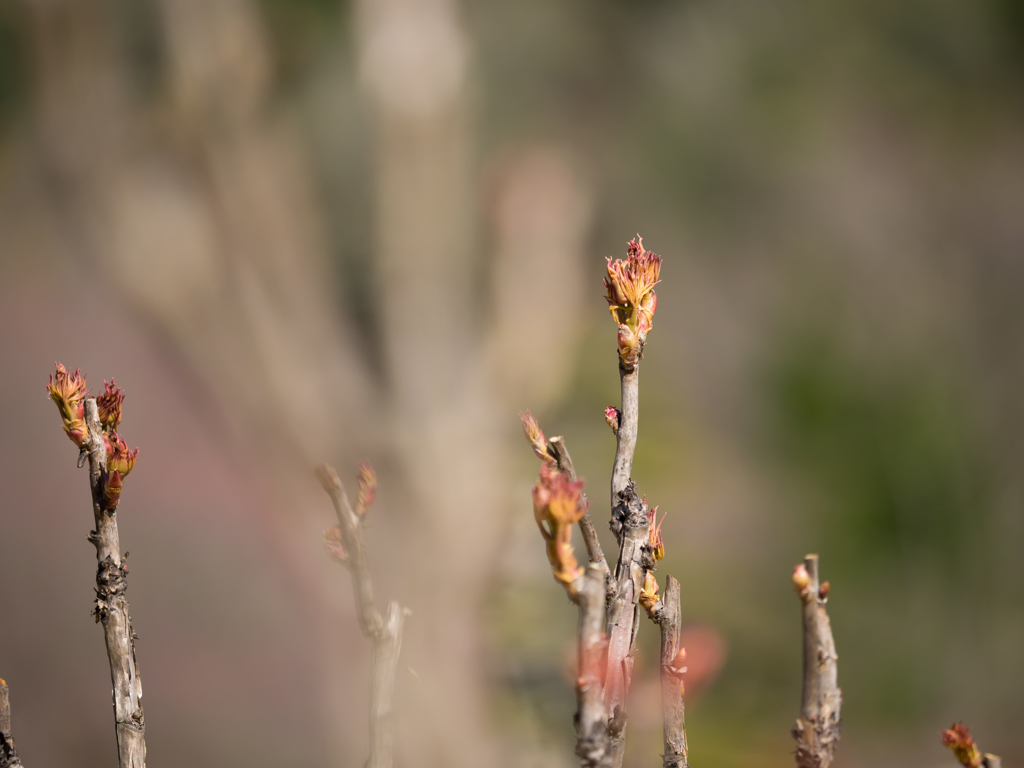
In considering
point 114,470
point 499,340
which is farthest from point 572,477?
point 499,340

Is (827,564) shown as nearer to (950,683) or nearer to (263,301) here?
(950,683)

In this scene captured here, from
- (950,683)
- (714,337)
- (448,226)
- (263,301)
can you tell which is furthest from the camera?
(714,337)

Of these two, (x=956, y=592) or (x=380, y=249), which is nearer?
(x=956, y=592)

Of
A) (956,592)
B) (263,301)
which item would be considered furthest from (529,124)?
(956,592)

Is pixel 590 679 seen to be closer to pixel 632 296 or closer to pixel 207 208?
pixel 632 296

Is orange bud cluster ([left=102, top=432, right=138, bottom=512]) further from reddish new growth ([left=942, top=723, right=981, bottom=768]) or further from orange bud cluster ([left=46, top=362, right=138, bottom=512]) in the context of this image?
reddish new growth ([left=942, top=723, right=981, bottom=768])

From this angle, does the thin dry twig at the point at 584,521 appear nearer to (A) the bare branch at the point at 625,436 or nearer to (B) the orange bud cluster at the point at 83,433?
(A) the bare branch at the point at 625,436
